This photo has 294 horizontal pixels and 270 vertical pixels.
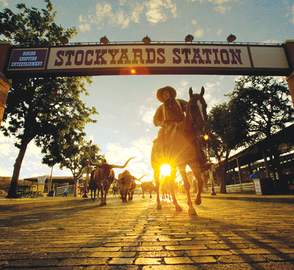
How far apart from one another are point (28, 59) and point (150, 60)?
5.08 m

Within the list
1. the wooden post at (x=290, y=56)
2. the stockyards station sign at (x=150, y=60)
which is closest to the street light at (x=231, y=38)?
the stockyards station sign at (x=150, y=60)

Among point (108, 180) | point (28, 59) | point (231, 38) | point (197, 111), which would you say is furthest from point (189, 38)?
point (108, 180)

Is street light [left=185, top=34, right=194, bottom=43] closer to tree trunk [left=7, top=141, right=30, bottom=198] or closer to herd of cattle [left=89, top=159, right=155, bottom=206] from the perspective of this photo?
herd of cattle [left=89, top=159, right=155, bottom=206]

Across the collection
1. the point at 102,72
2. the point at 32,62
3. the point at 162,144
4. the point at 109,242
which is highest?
the point at 32,62

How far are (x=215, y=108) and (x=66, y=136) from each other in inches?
811

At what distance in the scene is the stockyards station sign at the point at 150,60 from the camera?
7.81 meters

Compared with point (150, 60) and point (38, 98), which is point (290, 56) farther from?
point (38, 98)

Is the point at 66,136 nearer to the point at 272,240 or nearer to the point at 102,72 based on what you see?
the point at 102,72

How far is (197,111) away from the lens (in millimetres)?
4586

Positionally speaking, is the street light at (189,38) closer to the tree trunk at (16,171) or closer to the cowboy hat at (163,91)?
the cowboy hat at (163,91)

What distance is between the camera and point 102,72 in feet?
25.7

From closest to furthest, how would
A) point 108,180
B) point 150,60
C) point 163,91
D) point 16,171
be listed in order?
point 163,91 → point 150,60 → point 108,180 → point 16,171

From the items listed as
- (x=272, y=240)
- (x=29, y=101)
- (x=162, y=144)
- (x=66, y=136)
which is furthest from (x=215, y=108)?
(x=272, y=240)

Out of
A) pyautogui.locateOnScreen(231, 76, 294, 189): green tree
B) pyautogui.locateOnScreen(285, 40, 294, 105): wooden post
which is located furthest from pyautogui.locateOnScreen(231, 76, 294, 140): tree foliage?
pyautogui.locateOnScreen(285, 40, 294, 105): wooden post
